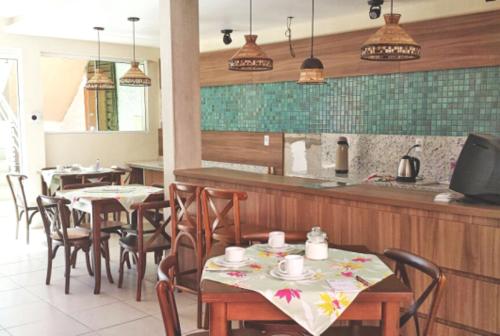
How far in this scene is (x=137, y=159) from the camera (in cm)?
852

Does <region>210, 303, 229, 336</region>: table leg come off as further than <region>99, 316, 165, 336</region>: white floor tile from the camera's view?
No

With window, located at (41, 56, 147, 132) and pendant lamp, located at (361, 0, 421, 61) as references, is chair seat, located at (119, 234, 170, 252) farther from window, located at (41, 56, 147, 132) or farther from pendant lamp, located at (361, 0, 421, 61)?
window, located at (41, 56, 147, 132)

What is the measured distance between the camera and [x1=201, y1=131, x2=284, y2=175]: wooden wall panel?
666cm

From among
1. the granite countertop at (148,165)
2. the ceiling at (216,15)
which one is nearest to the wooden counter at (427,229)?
the ceiling at (216,15)

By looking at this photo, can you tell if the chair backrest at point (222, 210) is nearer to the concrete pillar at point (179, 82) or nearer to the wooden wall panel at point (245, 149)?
the concrete pillar at point (179, 82)

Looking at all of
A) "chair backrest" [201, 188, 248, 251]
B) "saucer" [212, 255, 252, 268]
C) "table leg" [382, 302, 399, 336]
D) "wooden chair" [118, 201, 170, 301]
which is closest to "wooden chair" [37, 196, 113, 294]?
"wooden chair" [118, 201, 170, 301]

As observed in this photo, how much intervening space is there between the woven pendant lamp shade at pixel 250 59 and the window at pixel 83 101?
4229 mm

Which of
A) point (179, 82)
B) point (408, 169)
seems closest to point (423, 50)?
point (408, 169)

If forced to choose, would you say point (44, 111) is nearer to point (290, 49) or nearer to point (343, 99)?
point (290, 49)

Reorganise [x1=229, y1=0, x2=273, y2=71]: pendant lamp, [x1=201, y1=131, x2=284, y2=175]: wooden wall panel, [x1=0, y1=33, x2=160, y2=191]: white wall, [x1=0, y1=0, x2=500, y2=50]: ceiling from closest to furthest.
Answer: [x1=229, y1=0, x2=273, y2=71]: pendant lamp
[x1=0, y1=0, x2=500, y2=50]: ceiling
[x1=201, y1=131, x2=284, y2=175]: wooden wall panel
[x1=0, y1=33, x2=160, y2=191]: white wall

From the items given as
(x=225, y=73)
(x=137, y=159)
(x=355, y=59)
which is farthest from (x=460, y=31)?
(x=137, y=159)

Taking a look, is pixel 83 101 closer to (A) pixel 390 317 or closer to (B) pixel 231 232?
(B) pixel 231 232

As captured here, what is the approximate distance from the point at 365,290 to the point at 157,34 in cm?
596

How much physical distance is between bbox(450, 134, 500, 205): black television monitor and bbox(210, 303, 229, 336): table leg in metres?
1.47
